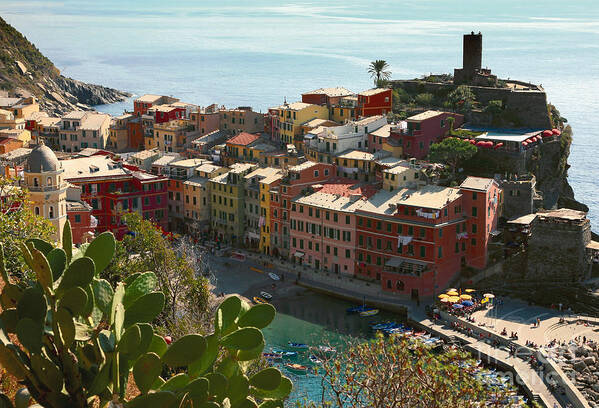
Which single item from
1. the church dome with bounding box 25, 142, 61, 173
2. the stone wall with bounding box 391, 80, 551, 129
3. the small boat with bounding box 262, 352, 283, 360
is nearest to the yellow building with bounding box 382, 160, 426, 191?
the stone wall with bounding box 391, 80, 551, 129

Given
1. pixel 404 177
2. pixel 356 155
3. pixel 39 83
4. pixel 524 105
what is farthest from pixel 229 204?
pixel 39 83

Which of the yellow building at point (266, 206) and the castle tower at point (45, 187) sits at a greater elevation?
the castle tower at point (45, 187)

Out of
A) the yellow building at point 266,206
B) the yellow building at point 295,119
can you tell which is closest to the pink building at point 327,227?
the yellow building at point 266,206

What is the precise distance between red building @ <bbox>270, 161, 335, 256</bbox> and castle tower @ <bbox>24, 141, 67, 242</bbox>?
15.9m

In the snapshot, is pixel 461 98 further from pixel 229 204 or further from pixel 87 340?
pixel 87 340

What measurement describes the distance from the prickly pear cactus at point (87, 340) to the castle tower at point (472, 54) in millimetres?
64563

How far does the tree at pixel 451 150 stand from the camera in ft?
193

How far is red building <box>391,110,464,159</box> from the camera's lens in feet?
202

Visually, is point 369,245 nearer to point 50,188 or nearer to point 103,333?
point 50,188

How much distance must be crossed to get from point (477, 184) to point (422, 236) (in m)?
4.77

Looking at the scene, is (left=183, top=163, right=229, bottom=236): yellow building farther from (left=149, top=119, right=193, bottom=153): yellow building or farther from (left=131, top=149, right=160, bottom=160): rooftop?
(left=149, top=119, right=193, bottom=153): yellow building

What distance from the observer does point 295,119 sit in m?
68.4

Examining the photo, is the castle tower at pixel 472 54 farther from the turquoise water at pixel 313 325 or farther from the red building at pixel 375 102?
the turquoise water at pixel 313 325

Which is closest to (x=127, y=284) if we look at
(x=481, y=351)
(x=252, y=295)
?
(x=481, y=351)
